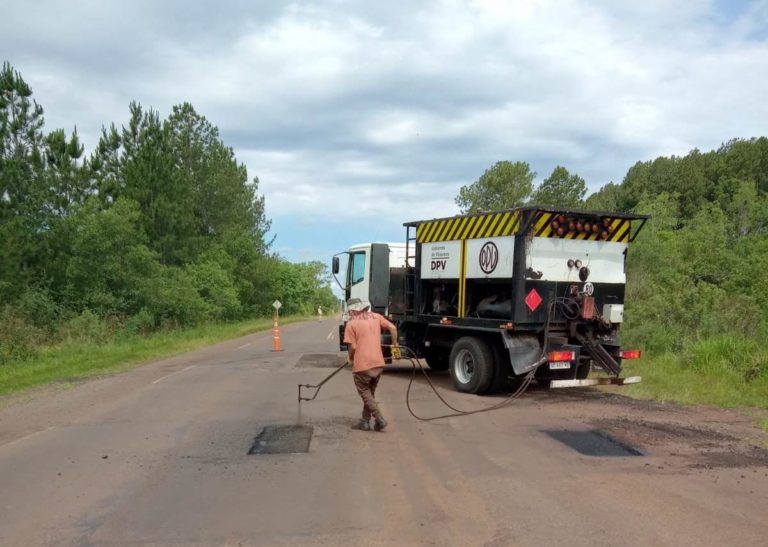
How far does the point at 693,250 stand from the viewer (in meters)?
26.6

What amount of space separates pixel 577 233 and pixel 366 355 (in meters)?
4.71

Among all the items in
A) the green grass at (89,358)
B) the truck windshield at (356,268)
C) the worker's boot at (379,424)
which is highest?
the truck windshield at (356,268)

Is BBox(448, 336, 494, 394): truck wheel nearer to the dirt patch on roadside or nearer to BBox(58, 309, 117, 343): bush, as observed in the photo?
the dirt patch on roadside

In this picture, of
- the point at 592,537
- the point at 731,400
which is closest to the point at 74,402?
the point at 592,537

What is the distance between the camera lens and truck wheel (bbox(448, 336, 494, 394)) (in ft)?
35.3

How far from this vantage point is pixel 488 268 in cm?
1080

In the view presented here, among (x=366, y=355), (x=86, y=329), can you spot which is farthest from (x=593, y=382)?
(x=86, y=329)

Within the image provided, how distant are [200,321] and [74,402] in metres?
25.8

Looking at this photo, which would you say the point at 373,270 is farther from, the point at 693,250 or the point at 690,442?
the point at 693,250

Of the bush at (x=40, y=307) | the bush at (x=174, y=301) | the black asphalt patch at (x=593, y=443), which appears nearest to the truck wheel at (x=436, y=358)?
the black asphalt patch at (x=593, y=443)

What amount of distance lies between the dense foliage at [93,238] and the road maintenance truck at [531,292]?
14520 mm

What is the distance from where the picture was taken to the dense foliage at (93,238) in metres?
25.7

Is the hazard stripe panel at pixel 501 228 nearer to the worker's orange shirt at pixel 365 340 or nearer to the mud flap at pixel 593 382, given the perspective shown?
the mud flap at pixel 593 382

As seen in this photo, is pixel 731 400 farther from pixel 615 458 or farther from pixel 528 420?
pixel 615 458
